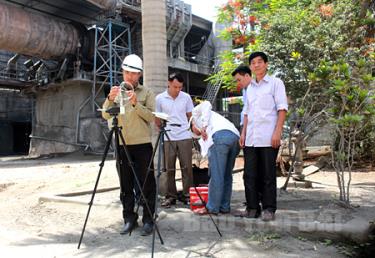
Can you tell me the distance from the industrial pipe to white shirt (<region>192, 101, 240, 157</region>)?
1254cm

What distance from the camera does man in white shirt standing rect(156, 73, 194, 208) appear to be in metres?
5.00

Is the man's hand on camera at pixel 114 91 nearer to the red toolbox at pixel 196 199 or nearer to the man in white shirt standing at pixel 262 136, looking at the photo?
the man in white shirt standing at pixel 262 136

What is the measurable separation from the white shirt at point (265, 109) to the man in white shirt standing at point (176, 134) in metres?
1.12

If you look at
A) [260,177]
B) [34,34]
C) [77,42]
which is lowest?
[260,177]

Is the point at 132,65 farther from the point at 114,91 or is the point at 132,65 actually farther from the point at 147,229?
the point at 147,229

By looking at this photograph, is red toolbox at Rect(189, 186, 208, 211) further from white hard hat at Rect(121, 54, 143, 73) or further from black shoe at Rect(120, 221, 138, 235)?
white hard hat at Rect(121, 54, 143, 73)

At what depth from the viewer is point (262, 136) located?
13.3 feet

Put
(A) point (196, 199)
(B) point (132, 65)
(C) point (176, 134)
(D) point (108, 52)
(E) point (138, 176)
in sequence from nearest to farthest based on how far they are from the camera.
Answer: (B) point (132, 65) < (E) point (138, 176) < (A) point (196, 199) < (C) point (176, 134) < (D) point (108, 52)

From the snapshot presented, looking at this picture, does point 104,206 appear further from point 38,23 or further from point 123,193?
point 38,23

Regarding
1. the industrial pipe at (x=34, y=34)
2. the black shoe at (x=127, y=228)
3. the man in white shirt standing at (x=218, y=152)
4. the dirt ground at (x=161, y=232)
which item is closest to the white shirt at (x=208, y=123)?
the man in white shirt standing at (x=218, y=152)

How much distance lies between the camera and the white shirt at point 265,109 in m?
4.05

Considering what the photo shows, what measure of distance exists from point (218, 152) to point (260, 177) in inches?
22.2

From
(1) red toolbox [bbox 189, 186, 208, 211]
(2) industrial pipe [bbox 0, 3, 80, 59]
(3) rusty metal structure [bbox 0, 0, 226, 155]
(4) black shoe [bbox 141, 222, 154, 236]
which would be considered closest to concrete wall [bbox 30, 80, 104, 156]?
(3) rusty metal structure [bbox 0, 0, 226, 155]

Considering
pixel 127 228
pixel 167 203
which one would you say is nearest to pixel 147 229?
pixel 127 228
